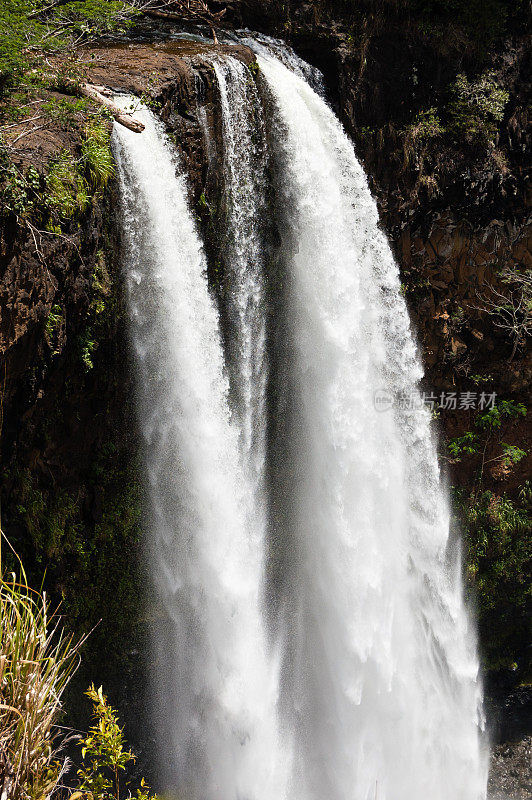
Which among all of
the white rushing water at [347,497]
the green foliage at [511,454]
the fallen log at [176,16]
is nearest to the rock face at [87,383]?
the fallen log at [176,16]

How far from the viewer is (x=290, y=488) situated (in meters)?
8.54

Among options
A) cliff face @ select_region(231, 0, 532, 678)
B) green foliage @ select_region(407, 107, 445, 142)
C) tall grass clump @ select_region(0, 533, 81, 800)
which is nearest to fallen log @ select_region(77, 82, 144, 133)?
cliff face @ select_region(231, 0, 532, 678)

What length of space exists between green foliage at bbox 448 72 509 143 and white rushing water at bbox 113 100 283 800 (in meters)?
5.13

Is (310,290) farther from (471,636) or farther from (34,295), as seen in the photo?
(471,636)

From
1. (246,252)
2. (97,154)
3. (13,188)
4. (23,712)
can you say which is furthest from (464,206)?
(23,712)

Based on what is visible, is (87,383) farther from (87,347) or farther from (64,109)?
(64,109)

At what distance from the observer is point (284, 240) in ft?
26.2

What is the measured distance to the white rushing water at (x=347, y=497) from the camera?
791cm

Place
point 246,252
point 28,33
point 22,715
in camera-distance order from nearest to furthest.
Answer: point 22,715 → point 28,33 → point 246,252

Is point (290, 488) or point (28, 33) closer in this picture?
point (28, 33)

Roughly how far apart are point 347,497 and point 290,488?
87 centimetres

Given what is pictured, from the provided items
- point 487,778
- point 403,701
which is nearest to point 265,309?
point 403,701

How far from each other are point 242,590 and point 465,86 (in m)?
8.09

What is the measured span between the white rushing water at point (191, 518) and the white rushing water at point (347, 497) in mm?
846
